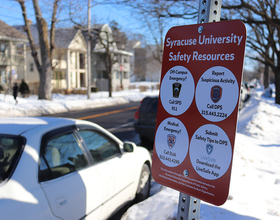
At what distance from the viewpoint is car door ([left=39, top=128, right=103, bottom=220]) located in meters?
2.75

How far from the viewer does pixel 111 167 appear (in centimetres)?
372

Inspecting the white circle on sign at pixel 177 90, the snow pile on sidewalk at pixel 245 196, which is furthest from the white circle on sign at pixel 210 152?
the snow pile on sidewalk at pixel 245 196

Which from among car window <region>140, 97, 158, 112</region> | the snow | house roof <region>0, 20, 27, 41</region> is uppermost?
house roof <region>0, 20, 27, 41</region>

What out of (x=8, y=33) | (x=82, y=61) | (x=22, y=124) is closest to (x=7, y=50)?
(x=8, y=33)

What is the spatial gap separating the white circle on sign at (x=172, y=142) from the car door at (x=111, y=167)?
5.36 ft

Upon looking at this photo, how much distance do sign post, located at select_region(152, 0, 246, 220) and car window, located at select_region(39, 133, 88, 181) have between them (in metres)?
1.37

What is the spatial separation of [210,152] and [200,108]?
0.30m

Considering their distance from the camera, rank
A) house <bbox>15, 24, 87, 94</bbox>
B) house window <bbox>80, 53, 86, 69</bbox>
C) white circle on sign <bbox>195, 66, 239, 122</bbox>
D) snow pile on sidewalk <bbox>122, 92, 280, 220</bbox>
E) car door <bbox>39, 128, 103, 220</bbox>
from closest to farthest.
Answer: white circle on sign <bbox>195, 66, 239, 122</bbox> → car door <bbox>39, 128, 103, 220</bbox> → snow pile on sidewalk <bbox>122, 92, 280, 220</bbox> → house <bbox>15, 24, 87, 94</bbox> → house window <bbox>80, 53, 86, 69</bbox>

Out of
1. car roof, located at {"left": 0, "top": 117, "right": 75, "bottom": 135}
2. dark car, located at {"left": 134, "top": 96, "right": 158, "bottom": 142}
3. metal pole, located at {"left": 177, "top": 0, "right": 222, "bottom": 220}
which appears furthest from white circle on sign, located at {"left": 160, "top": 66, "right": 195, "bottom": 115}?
dark car, located at {"left": 134, "top": 96, "right": 158, "bottom": 142}

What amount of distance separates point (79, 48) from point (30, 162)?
4207 cm

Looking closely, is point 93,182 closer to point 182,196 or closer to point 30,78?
point 182,196

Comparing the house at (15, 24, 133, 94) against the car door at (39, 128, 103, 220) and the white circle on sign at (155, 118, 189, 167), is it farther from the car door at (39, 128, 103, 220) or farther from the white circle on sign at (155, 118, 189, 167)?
the white circle on sign at (155, 118, 189, 167)

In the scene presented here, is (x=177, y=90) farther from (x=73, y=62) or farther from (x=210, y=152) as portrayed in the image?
(x=73, y=62)

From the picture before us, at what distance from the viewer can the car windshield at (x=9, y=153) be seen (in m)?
2.57
